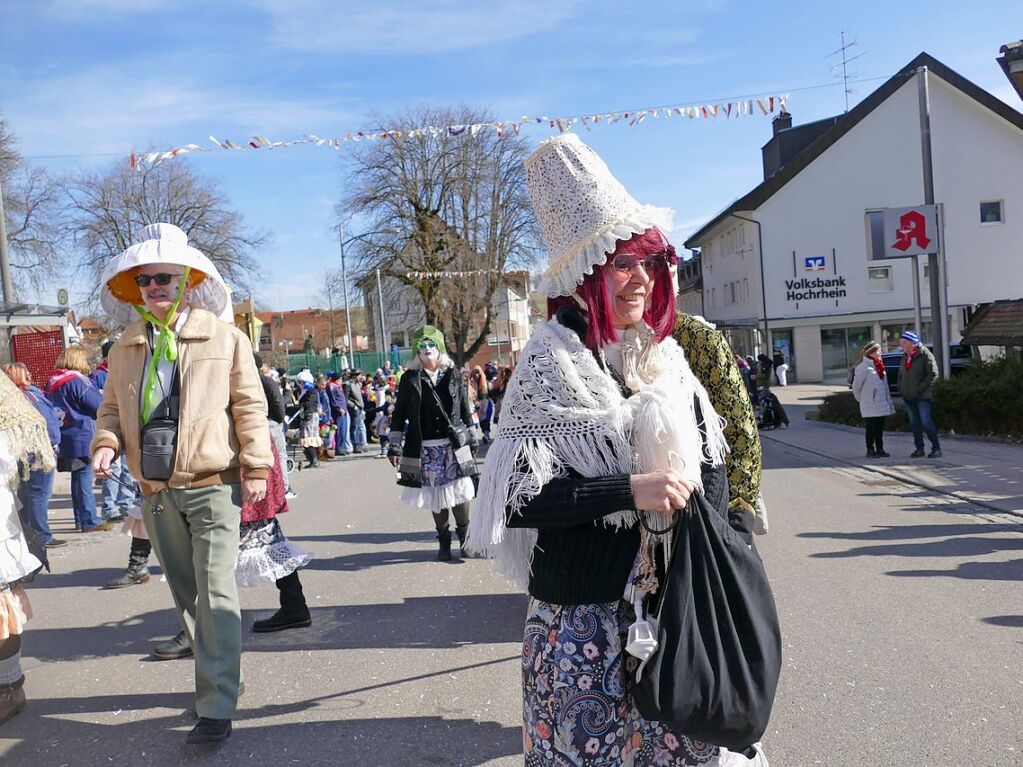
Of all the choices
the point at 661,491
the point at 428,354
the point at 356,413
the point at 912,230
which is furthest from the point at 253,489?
the point at 356,413

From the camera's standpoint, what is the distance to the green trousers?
156 inches

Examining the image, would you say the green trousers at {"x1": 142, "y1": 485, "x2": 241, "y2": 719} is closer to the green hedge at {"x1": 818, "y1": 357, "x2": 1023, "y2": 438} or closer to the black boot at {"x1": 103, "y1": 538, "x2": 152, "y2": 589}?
the black boot at {"x1": 103, "y1": 538, "x2": 152, "y2": 589}

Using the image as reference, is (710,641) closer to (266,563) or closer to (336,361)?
(266,563)

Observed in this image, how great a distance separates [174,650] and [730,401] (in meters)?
3.98

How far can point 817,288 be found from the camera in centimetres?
4012

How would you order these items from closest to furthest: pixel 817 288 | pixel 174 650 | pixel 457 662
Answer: pixel 457 662
pixel 174 650
pixel 817 288

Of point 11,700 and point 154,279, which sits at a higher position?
point 154,279

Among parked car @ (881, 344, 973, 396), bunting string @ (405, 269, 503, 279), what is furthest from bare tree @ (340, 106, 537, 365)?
parked car @ (881, 344, 973, 396)

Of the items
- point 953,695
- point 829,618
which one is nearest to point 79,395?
point 829,618

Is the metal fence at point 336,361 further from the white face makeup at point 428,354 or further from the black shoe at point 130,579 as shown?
the black shoe at point 130,579

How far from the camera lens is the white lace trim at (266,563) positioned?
17.7 feet

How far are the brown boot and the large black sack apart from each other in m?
3.75

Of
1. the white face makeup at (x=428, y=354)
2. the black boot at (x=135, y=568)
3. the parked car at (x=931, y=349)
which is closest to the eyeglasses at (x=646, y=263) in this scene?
the white face makeup at (x=428, y=354)

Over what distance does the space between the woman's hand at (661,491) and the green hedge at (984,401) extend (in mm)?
14917
